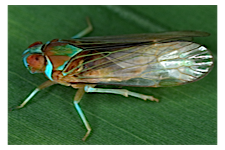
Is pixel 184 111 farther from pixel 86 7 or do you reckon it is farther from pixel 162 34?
pixel 86 7

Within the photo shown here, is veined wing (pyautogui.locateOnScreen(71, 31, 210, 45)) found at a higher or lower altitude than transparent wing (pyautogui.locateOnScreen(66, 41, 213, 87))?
higher

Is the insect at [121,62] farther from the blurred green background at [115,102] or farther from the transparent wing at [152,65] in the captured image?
the blurred green background at [115,102]

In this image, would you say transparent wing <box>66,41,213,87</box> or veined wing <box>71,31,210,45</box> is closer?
transparent wing <box>66,41,213,87</box>

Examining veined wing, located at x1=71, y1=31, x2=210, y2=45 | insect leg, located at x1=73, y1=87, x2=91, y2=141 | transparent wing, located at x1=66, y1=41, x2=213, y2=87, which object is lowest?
insect leg, located at x1=73, y1=87, x2=91, y2=141

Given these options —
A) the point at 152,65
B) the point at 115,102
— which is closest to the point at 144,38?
the point at 152,65

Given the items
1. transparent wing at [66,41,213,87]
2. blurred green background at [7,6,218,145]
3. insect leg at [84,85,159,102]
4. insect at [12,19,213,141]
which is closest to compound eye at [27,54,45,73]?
insect at [12,19,213,141]

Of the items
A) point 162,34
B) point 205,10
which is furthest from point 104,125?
point 205,10

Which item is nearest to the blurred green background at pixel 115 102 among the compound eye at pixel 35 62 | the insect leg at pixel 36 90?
the insect leg at pixel 36 90

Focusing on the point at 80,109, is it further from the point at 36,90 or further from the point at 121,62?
the point at 121,62

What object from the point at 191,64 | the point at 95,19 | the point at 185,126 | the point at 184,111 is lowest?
the point at 185,126

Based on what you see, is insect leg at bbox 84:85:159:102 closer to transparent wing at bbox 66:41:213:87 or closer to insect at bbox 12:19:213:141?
insect at bbox 12:19:213:141
